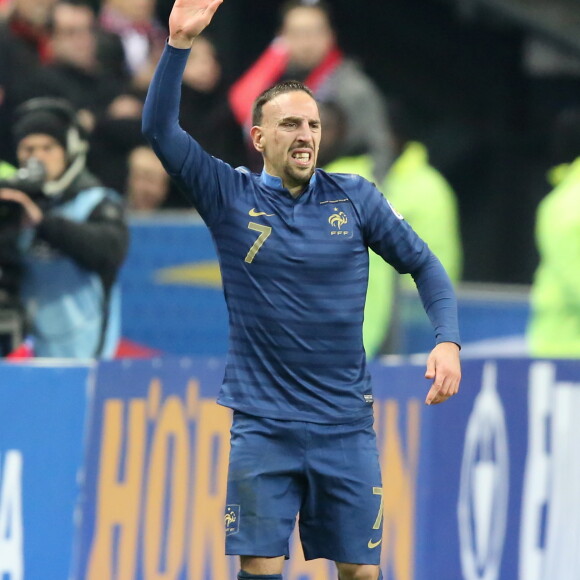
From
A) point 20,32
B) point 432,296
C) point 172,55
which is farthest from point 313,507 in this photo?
point 20,32

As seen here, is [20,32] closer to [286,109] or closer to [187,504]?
[187,504]

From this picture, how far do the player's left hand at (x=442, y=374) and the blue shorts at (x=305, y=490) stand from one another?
0.43 meters

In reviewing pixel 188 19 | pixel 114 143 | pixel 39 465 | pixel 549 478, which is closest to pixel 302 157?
pixel 188 19

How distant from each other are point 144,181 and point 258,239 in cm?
480

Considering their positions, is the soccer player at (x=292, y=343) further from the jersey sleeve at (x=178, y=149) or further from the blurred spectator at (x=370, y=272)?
the blurred spectator at (x=370, y=272)

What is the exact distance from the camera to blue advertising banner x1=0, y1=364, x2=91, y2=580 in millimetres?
6906

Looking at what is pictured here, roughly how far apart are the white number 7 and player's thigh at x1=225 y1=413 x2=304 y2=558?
0.57m

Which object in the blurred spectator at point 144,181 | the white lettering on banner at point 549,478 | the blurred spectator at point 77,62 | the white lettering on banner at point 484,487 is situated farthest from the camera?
the blurred spectator at point 77,62

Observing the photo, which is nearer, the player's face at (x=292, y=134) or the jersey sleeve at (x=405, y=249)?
the player's face at (x=292, y=134)

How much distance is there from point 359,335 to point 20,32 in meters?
5.47

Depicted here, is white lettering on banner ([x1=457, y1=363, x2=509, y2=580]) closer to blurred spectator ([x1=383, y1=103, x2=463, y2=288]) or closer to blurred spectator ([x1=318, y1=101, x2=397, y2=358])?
blurred spectator ([x1=318, y1=101, x2=397, y2=358])

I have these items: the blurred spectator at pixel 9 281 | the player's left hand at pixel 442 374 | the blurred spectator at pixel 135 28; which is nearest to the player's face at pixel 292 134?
the player's left hand at pixel 442 374

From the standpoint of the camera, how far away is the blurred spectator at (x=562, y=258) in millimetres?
8844

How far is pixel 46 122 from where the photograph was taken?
8203mm
